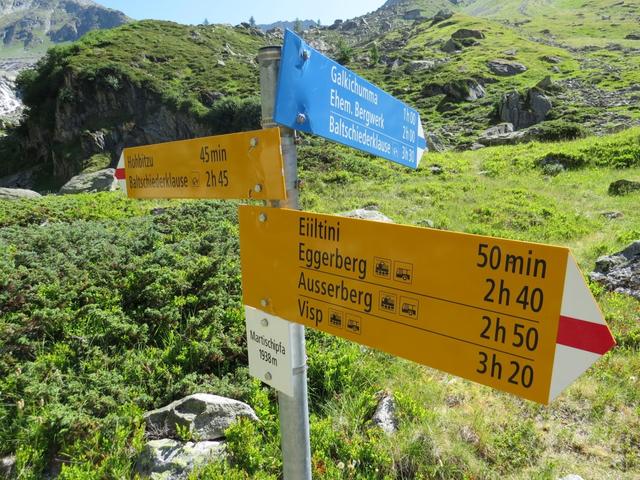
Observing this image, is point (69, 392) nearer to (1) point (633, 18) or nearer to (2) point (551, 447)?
(2) point (551, 447)

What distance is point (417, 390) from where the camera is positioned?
3939 millimetres

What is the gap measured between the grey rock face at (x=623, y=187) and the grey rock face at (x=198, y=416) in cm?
1292

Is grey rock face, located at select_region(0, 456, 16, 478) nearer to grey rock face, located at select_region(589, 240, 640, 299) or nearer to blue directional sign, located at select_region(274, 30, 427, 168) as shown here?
blue directional sign, located at select_region(274, 30, 427, 168)

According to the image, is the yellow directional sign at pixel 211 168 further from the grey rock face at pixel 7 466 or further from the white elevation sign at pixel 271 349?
the grey rock face at pixel 7 466

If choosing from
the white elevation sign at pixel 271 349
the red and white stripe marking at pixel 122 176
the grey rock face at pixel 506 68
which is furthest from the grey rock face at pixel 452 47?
the white elevation sign at pixel 271 349

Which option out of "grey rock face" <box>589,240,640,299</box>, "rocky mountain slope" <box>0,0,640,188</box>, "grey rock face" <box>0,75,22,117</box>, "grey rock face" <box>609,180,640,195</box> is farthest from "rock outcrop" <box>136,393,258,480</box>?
"grey rock face" <box>0,75,22,117</box>

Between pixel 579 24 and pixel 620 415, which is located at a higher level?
pixel 579 24

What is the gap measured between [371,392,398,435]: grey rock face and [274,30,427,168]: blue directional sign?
207 cm

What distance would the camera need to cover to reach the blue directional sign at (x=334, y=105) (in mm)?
1723

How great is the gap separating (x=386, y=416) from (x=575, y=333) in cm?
257

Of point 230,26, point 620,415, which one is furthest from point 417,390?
point 230,26

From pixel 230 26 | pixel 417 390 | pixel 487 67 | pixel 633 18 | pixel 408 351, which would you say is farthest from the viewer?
pixel 633 18

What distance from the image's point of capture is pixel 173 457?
9.91ft

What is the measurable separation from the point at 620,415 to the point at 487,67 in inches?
2881
